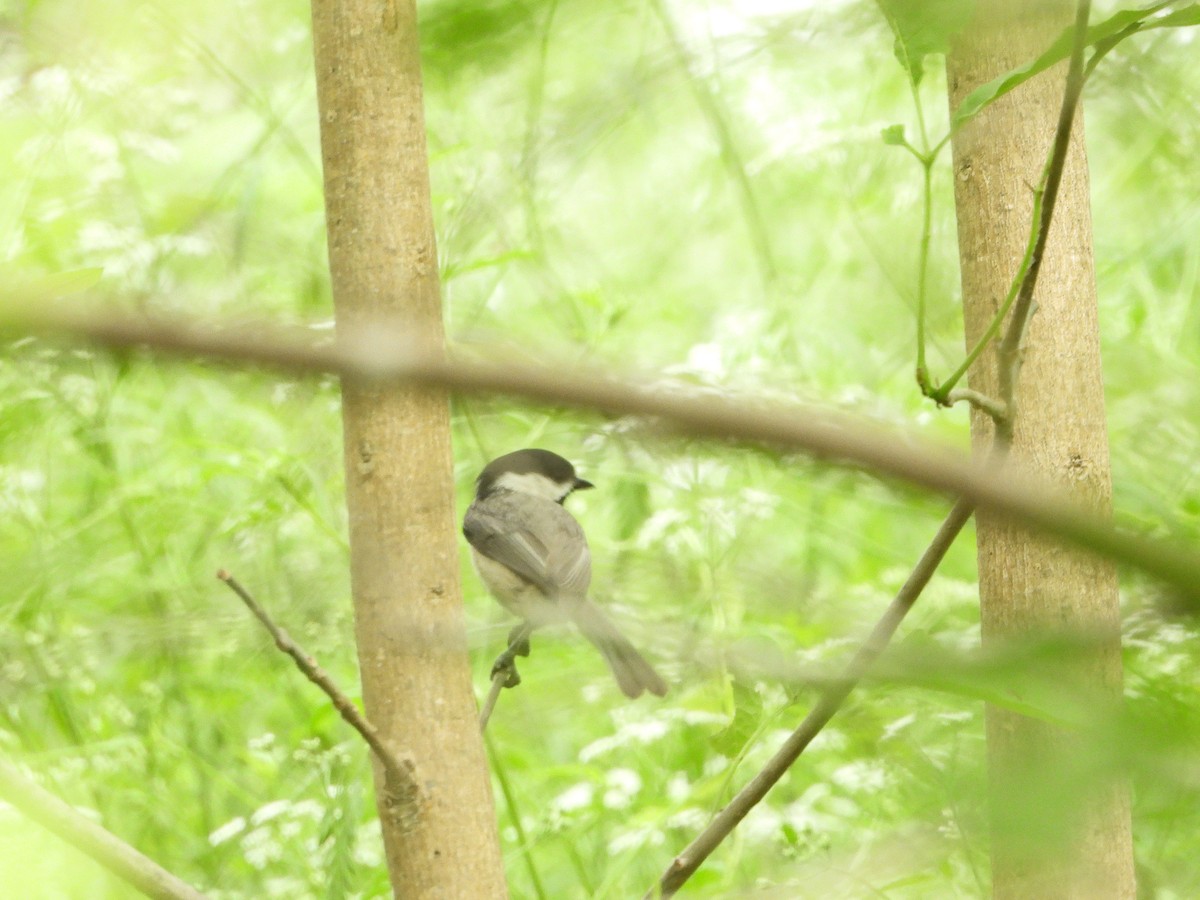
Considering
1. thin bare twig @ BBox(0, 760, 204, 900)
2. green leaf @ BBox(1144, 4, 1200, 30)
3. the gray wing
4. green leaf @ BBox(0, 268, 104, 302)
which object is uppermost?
green leaf @ BBox(1144, 4, 1200, 30)

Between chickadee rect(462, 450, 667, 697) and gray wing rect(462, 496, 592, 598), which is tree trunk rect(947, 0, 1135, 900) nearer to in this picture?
chickadee rect(462, 450, 667, 697)

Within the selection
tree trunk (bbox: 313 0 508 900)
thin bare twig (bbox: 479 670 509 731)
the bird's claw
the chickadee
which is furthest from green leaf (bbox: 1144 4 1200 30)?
the chickadee

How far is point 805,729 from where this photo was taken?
52.6 inches

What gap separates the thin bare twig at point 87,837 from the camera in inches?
59.3

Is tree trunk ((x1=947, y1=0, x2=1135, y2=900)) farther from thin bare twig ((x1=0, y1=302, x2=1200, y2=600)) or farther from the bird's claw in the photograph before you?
thin bare twig ((x1=0, y1=302, x2=1200, y2=600))

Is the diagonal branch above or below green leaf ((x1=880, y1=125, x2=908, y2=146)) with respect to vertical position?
below

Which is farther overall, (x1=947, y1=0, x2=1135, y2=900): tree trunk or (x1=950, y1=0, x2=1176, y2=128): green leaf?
(x1=947, y1=0, x2=1135, y2=900): tree trunk

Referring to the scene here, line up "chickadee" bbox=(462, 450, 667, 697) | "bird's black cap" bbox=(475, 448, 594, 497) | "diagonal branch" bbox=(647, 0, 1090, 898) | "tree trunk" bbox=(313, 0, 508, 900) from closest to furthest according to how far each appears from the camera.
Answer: "diagonal branch" bbox=(647, 0, 1090, 898) < "tree trunk" bbox=(313, 0, 508, 900) < "chickadee" bbox=(462, 450, 667, 697) < "bird's black cap" bbox=(475, 448, 594, 497)

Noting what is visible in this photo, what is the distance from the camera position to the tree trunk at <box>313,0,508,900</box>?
1.70m

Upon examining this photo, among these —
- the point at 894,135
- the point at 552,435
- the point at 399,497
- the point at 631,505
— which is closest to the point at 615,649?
the point at 894,135

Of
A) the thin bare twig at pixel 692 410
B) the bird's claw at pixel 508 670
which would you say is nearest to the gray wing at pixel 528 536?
the bird's claw at pixel 508 670

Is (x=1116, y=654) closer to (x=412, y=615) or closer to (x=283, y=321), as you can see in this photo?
(x=283, y=321)

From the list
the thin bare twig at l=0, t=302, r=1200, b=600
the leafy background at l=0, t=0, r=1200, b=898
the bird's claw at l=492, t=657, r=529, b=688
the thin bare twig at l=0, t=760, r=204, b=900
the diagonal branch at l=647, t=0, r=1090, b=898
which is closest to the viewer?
the thin bare twig at l=0, t=302, r=1200, b=600

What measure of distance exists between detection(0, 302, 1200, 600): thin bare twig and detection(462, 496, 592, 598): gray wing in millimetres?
2498
